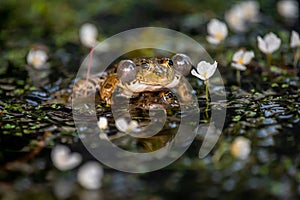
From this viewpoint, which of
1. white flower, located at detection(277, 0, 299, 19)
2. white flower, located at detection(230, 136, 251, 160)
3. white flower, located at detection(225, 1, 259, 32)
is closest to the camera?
white flower, located at detection(230, 136, 251, 160)

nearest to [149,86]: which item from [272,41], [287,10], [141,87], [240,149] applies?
[141,87]

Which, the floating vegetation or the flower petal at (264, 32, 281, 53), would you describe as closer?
the floating vegetation

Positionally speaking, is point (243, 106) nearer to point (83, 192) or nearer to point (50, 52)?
point (83, 192)

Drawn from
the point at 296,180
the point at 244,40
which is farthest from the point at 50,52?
the point at 296,180

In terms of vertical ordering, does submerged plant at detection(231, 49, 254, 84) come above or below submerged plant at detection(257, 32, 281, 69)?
below

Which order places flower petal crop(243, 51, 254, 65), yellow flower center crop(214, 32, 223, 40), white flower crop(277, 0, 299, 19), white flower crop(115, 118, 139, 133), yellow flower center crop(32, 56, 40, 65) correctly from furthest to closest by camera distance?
white flower crop(277, 0, 299, 19)
yellow flower center crop(32, 56, 40, 65)
yellow flower center crop(214, 32, 223, 40)
flower petal crop(243, 51, 254, 65)
white flower crop(115, 118, 139, 133)

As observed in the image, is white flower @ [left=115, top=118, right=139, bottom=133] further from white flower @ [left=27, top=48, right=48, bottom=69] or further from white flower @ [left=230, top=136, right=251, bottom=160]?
white flower @ [left=27, top=48, right=48, bottom=69]

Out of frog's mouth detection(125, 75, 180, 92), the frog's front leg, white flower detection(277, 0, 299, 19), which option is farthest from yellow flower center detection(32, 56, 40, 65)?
white flower detection(277, 0, 299, 19)

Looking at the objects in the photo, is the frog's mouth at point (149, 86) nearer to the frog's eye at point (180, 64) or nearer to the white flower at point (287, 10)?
the frog's eye at point (180, 64)
